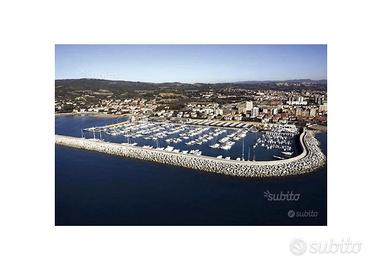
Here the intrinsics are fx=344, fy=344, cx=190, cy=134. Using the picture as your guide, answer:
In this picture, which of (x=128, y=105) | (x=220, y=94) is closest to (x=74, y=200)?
(x=128, y=105)

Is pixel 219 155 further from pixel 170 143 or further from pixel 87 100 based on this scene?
pixel 87 100

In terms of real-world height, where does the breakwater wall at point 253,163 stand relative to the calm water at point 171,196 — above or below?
above

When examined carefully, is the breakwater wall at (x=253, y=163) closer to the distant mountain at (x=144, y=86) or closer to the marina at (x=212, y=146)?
the marina at (x=212, y=146)

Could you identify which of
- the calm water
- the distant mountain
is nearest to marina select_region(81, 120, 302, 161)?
the calm water
